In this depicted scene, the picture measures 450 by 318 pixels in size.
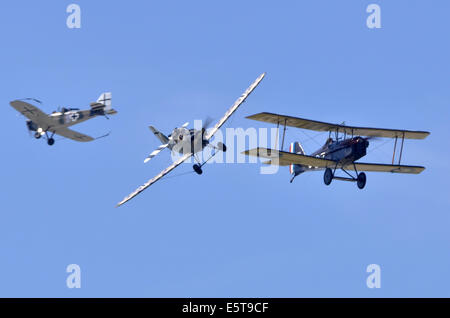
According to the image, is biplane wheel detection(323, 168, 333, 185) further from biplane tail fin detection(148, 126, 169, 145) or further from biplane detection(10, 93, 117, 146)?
biplane detection(10, 93, 117, 146)

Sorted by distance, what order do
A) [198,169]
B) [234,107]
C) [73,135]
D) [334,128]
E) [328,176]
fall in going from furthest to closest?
[73,135] → [234,107] → [334,128] → [198,169] → [328,176]

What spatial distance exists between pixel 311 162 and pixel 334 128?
2.39 metres

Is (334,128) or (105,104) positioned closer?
(334,128)

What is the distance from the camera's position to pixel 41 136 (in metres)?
59.0

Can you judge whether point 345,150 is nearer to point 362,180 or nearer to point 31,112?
point 362,180

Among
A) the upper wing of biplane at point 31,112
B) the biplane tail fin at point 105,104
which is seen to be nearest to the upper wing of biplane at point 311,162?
the biplane tail fin at point 105,104

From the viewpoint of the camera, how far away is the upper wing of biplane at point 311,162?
48.7 metres

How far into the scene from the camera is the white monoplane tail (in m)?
52.2

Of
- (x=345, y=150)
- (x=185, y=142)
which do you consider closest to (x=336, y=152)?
(x=345, y=150)

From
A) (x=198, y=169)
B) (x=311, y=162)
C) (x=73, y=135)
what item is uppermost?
(x=73, y=135)

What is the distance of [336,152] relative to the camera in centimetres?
5134

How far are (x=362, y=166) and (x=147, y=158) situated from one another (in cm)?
1117

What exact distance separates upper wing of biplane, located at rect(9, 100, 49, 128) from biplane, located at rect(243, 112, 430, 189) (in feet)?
46.2
